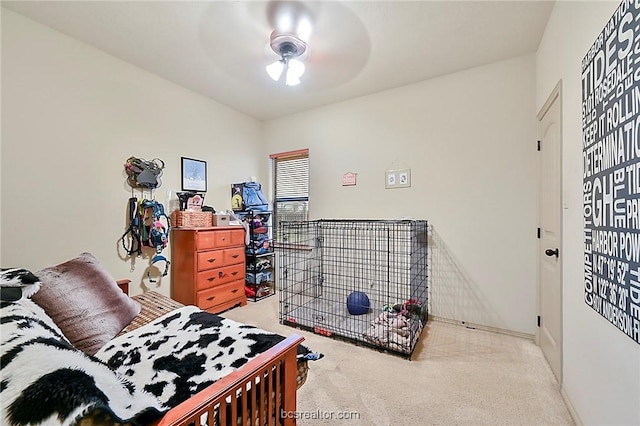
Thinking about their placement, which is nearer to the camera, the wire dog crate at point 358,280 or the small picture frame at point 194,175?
the wire dog crate at point 358,280

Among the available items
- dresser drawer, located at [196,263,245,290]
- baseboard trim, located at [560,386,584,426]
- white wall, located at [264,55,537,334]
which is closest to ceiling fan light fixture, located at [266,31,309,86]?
white wall, located at [264,55,537,334]

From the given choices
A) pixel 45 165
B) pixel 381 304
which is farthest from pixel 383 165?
pixel 45 165

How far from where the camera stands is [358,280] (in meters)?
3.39

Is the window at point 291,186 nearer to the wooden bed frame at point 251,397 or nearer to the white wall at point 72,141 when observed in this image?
the white wall at point 72,141

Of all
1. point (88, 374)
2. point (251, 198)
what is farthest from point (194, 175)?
point (88, 374)

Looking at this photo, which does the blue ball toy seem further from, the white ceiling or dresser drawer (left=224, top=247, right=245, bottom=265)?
the white ceiling

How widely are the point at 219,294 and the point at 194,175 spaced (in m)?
1.50

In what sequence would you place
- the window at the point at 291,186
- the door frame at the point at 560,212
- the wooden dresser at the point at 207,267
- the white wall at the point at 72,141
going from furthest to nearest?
the window at the point at 291,186
the wooden dresser at the point at 207,267
the white wall at the point at 72,141
the door frame at the point at 560,212

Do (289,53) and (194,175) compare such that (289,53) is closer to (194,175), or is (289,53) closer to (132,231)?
(194,175)

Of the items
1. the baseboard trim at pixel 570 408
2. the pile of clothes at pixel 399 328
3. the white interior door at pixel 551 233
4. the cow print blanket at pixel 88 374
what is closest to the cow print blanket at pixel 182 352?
the cow print blanket at pixel 88 374

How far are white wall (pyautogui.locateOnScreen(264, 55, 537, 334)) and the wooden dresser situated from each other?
1652mm

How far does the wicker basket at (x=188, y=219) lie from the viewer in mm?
3098

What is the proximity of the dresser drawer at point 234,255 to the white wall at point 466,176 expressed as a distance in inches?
60.0

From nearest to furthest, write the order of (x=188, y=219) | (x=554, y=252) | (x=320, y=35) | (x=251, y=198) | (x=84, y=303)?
(x=84, y=303), (x=554, y=252), (x=320, y=35), (x=188, y=219), (x=251, y=198)
